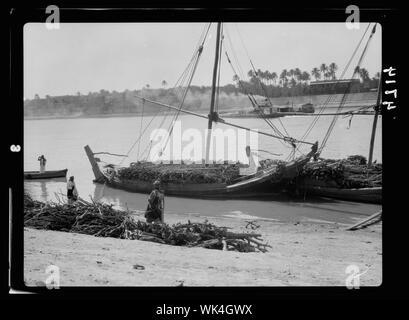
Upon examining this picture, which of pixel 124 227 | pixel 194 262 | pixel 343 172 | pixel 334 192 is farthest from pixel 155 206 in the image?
pixel 334 192

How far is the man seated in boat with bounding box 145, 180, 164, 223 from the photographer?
594 cm

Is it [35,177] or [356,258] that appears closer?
[356,258]

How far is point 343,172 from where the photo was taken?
9.00 metres

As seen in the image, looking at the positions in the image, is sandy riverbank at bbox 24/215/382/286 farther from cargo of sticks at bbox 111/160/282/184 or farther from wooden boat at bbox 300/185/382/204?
wooden boat at bbox 300/185/382/204

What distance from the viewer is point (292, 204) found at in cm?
846

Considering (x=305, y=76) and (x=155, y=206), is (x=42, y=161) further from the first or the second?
(x=305, y=76)

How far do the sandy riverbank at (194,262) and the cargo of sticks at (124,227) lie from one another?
0.28m

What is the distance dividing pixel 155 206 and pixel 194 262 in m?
1.25

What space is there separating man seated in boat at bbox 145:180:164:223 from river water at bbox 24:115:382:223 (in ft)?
1.21
